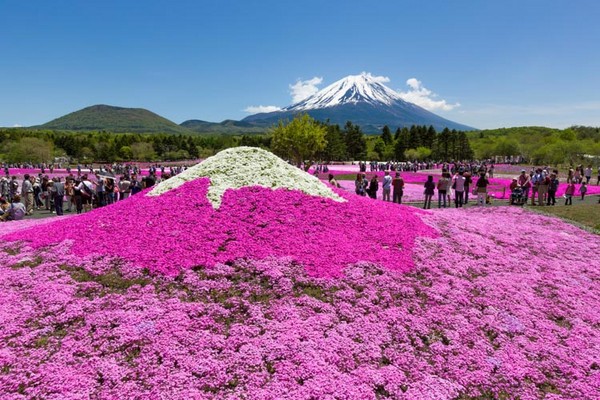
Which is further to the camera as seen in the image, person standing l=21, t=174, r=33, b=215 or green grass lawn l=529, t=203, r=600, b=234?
person standing l=21, t=174, r=33, b=215

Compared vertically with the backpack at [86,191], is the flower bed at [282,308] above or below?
below

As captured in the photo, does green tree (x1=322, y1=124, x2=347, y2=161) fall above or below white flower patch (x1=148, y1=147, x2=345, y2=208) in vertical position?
above

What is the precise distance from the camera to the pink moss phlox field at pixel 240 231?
9.88 m

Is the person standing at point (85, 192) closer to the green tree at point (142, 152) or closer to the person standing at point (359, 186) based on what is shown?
the person standing at point (359, 186)

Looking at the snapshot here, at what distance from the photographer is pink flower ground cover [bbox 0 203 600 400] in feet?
20.1

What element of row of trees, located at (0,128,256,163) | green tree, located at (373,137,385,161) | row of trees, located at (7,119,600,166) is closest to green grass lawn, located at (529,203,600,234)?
row of trees, located at (7,119,600,166)

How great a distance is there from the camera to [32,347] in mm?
6758

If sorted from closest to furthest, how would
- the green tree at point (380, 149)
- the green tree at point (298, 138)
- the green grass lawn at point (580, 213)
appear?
1. the green grass lawn at point (580, 213)
2. the green tree at point (298, 138)
3. the green tree at point (380, 149)

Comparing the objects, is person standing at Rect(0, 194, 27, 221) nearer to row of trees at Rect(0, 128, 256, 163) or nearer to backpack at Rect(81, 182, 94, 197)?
backpack at Rect(81, 182, 94, 197)

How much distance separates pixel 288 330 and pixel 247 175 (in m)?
7.93

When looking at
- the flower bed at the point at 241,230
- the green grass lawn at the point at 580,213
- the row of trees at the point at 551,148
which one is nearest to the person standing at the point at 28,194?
the flower bed at the point at 241,230

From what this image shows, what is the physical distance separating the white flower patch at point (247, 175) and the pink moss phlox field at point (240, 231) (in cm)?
46

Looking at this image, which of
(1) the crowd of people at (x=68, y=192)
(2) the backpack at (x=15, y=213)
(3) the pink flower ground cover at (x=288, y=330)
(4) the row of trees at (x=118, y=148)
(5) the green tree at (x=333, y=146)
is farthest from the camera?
(4) the row of trees at (x=118, y=148)

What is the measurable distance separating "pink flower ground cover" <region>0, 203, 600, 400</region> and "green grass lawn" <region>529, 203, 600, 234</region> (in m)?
9.92
